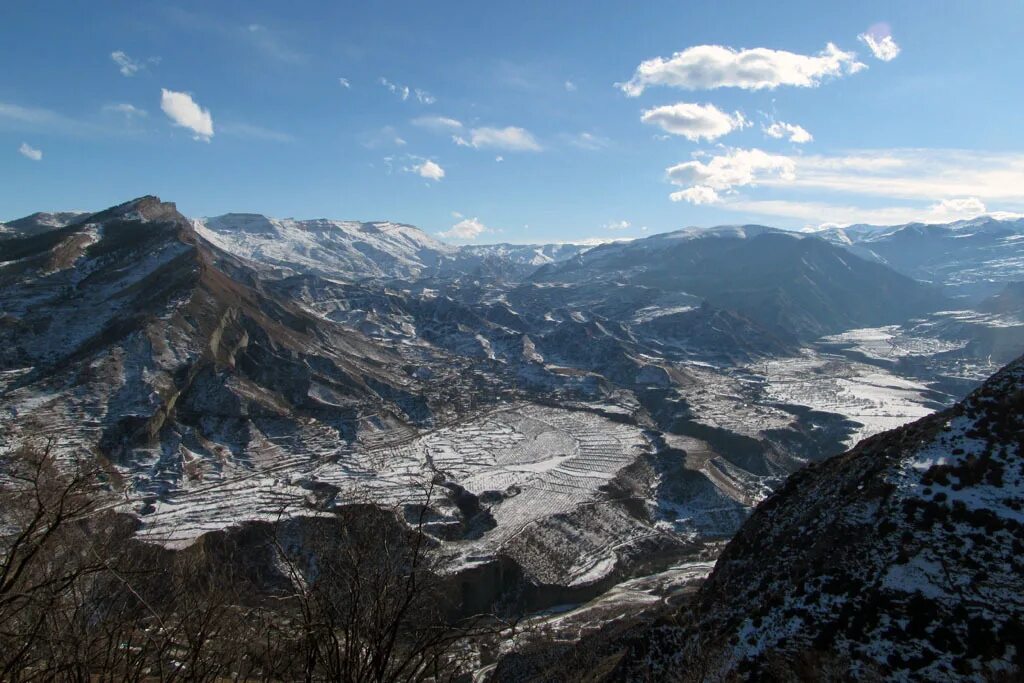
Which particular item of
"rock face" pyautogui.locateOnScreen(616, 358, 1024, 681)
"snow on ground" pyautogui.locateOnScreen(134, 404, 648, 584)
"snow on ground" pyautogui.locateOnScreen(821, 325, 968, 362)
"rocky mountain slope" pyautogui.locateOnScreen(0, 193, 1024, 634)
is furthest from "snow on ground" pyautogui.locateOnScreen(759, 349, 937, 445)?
"rock face" pyautogui.locateOnScreen(616, 358, 1024, 681)

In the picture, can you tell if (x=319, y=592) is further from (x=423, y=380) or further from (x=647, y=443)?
(x=423, y=380)

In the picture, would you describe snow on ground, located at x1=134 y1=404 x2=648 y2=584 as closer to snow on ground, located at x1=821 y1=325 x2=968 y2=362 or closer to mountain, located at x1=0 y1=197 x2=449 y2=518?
mountain, located at x1=0 y1=197 x2=449 y2=518

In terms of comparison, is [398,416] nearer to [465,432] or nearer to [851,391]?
[465,432]

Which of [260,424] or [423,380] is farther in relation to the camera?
[423,380]

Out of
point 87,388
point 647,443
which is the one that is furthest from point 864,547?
point 87,388

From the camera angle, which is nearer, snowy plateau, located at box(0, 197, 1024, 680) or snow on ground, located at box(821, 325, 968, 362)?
snowy plateau, located at box(0, 197, 1024, 680)

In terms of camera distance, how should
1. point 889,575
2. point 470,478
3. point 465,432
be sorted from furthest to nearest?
point 465,432
point 470,478
point 889,575

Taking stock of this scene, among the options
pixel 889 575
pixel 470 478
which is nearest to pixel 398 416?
pixel 470 478

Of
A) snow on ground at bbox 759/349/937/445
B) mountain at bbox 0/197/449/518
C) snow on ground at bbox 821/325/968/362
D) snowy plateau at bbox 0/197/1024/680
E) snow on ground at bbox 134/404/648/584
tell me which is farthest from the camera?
snow on ground at bbox 821/325/968/362

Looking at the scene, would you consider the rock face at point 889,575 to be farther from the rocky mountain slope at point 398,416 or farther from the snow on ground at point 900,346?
the snow on ground at point 900,346
